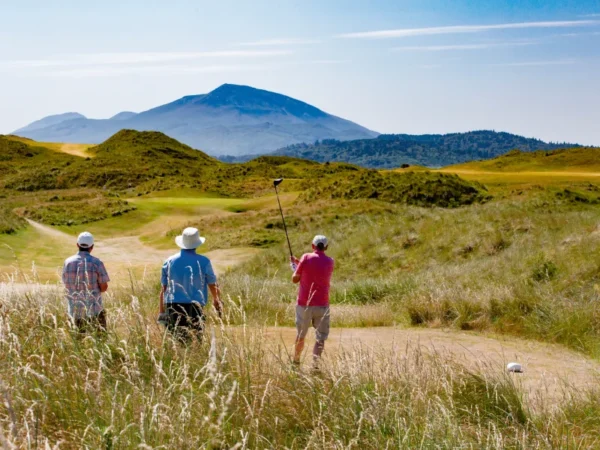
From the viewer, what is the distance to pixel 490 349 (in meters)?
8.21

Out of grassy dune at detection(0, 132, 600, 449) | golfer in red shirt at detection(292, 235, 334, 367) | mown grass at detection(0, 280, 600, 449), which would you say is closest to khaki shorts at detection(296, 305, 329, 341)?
golfer in red shirt at detection(292, 235, 334, 367)

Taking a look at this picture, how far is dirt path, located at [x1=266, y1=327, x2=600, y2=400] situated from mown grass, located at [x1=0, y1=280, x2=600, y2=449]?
4.43 ft

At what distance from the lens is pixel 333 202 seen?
32875 mm

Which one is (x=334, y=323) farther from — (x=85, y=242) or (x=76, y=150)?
(x=76, y=150)

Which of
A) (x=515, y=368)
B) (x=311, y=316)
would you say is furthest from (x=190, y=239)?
(x=515, y=368)

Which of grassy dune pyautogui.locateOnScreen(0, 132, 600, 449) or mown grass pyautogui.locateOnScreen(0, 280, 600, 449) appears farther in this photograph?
grassy dune pyautogui.locateOnScreen(0, 132, 600, 449)

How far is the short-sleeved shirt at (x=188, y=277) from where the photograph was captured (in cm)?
617

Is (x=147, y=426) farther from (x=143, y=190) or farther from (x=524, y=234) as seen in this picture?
(x=143, y=190)

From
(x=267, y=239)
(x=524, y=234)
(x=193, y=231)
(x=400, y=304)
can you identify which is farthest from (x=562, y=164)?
(x=193, y=231)

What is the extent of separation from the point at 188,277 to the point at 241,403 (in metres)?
2.55

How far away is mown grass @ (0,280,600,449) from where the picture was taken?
3.34 meters

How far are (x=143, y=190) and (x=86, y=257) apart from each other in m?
50.6

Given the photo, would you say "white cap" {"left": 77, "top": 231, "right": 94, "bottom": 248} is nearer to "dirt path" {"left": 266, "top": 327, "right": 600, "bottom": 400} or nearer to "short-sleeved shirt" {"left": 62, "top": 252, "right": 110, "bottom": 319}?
"short-sleeved shirt" {"left": 62, "top": 252, "right": 110, "bottom": 319}

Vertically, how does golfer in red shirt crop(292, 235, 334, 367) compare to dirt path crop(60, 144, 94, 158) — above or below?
below
